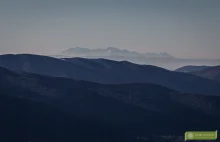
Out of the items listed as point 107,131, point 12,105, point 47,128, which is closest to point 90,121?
point 107,131

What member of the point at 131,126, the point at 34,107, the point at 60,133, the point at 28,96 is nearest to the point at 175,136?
the point at 131,126

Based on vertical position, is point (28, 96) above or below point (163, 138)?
above

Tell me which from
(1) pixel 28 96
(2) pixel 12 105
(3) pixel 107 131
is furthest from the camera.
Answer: (1) pixel 28 96

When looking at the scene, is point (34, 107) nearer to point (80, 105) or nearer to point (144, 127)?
point (80, 105)

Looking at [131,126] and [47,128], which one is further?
[131,126]

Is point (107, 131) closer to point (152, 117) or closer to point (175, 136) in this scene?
point (175, 136)

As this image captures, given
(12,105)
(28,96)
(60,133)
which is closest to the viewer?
(60,133)

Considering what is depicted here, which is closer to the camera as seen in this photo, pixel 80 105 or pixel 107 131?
pixel 107 131

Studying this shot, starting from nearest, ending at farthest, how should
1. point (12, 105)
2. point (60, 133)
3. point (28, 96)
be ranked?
point (60, 133) → point (12, 105) → point (28, 96)

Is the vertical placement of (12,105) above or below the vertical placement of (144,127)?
above
